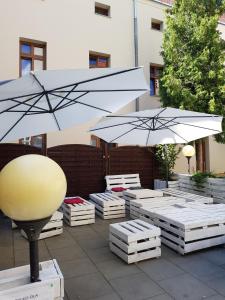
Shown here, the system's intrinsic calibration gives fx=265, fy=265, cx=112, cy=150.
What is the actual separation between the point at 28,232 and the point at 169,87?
841 cm

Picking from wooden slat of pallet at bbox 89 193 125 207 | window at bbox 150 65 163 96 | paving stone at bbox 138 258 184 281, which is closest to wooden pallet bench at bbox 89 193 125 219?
wooden slat of pallet at bbox 89 193 125 207

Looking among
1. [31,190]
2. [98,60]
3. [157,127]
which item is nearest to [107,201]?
[157,127]

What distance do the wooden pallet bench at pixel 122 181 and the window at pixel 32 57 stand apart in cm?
288

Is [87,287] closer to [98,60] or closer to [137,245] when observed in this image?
[137,245]

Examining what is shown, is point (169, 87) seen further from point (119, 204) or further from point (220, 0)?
point (119, 204)

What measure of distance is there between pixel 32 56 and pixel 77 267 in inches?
312

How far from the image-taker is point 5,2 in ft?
28.8

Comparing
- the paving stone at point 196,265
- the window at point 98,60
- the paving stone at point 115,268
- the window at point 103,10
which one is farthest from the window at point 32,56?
the paving stone at point 196,265

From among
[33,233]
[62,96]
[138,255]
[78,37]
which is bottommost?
[138,255]

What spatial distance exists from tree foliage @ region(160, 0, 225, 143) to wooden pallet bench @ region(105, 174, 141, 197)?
3109mm

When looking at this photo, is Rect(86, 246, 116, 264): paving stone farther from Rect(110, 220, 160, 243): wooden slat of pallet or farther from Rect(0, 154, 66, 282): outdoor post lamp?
Rect(0, 154, 66, 282): outdoor post lamp

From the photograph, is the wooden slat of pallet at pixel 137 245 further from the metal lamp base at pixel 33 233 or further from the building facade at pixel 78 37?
the building facade at pixel 78 37

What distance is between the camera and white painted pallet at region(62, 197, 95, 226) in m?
6.05

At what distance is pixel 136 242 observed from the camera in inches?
156
